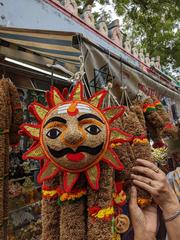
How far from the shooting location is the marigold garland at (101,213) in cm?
98

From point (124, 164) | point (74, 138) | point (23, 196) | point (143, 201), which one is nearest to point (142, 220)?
point (143, 201)

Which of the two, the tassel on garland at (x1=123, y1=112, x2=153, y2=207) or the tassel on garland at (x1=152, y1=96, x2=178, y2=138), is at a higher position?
the tassel on garland at (x1=152, y1=96, x2=178, y2=138)

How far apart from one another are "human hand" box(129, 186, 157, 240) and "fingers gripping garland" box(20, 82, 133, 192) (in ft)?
0.82

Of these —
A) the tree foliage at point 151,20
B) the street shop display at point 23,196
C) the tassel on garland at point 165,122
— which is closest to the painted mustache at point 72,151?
the tassel on garland at point 165,122

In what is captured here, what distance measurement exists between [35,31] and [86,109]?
95cm

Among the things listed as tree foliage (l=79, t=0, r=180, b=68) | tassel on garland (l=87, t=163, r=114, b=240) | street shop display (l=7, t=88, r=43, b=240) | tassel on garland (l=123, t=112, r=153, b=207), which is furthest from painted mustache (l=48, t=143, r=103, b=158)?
tree foliage (l=79, t=0, r=180, b=68)

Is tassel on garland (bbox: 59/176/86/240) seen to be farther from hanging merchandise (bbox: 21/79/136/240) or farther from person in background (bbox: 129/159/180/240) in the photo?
person in background (bbox: 129/159/180/240)

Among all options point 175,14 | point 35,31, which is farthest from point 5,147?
point 175,14

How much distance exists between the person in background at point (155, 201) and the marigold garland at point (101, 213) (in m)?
0.21

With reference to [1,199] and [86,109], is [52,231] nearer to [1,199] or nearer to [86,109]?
[86,109]

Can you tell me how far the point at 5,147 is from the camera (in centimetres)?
169

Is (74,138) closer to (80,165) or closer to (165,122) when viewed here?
(80,165)

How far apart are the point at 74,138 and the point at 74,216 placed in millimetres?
304

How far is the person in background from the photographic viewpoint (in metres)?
1.15
